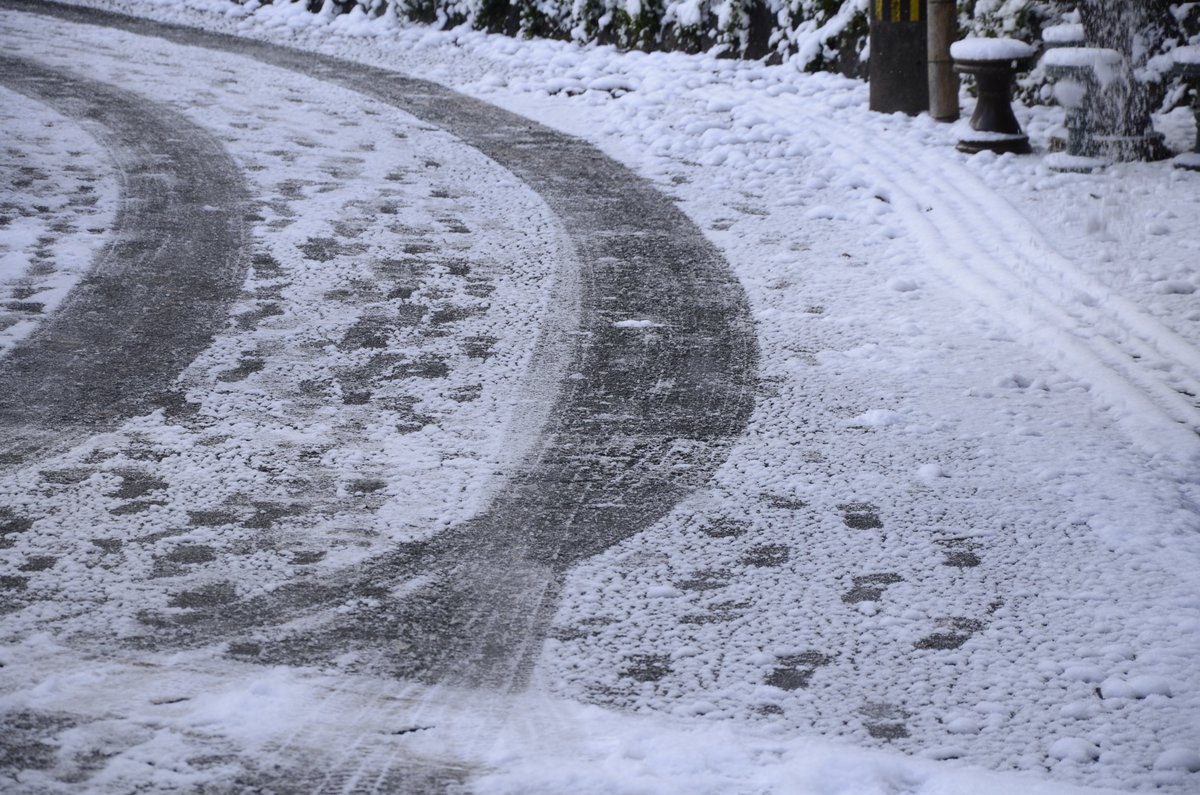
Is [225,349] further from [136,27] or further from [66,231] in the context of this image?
[136,27]

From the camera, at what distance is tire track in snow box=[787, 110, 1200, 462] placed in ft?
11.1

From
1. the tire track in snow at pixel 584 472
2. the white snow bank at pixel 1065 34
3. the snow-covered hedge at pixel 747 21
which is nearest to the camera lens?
the tire track in snow at pixel 584 472

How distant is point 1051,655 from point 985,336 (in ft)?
6.18

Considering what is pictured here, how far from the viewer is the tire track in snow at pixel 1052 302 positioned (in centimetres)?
339

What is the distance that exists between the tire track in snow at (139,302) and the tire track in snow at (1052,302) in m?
2.76

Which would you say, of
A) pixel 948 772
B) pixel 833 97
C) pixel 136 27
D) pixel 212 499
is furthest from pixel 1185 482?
pixel 136 27

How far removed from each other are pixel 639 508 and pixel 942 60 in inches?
204

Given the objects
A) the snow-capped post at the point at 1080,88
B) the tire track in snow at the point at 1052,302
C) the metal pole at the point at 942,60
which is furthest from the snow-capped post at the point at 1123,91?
the metal pole at the point at 942,60

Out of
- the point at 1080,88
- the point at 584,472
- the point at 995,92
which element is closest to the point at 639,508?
the point at 584,472

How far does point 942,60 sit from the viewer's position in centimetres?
711

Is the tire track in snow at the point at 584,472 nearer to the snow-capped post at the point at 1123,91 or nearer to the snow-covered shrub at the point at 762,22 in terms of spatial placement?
the snow-capped post at the point at 1123,91

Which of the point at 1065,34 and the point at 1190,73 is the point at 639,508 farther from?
the point at 1065,34

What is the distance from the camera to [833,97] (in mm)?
7895

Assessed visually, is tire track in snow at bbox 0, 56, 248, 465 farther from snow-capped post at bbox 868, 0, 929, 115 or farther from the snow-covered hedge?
the snow-covered hedge
